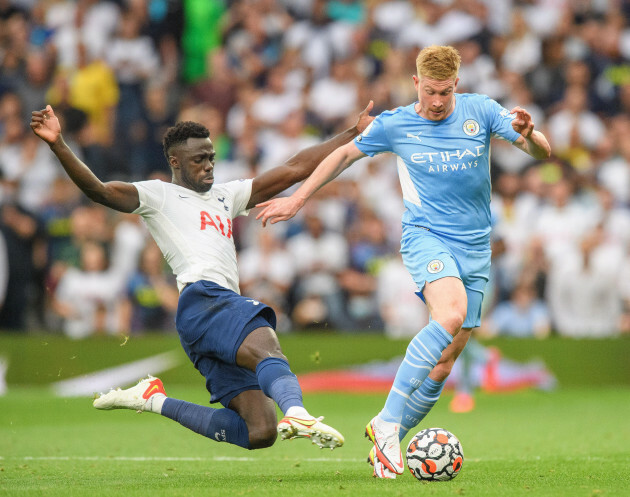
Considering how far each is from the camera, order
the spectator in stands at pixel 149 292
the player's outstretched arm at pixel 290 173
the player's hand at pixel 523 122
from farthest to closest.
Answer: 1. the spectator in stands at pixel 149 292
2. the player's outstretched arm at pixel 290 173
3. the player's hand at pixel 523 122

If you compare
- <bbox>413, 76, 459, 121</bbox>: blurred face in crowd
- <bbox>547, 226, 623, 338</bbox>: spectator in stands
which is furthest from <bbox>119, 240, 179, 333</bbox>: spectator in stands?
<bbox>413, 76, 459, 121</bbox>: blurred face in crowd

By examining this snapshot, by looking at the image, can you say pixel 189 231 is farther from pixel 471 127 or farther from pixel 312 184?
pixel 471 127

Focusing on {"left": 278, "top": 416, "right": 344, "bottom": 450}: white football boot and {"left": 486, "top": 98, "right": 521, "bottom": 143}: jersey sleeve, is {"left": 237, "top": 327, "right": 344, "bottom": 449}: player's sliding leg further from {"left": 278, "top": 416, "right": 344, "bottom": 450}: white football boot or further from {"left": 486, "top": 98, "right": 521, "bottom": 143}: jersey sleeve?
{"left": 486, "top": 98, "right": 521, "bottom": 143}: jersey sleeve

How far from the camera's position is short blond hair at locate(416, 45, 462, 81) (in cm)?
724

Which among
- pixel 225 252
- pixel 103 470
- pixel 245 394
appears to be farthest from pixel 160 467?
pixel 225 252

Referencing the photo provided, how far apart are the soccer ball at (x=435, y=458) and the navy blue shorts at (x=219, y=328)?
4.30ft

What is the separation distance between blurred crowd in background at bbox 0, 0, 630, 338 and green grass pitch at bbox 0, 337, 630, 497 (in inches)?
59.0

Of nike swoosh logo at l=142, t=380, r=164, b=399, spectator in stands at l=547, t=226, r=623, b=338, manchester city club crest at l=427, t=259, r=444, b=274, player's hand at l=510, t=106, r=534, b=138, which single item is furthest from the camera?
spectator in stands at l=547, t=226, r=623, b=338

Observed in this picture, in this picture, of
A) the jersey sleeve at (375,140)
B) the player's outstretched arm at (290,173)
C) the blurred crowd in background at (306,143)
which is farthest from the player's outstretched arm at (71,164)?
the blurred crowd in background at (306,143)

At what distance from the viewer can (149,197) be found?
7.46 m

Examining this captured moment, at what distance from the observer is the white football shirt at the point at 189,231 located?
741 centimetres

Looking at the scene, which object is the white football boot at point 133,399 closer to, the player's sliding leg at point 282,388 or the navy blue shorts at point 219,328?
the navy blue shorts at point 219,328

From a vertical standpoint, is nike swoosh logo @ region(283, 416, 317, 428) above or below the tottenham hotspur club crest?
below

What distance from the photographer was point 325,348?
51.0ft
